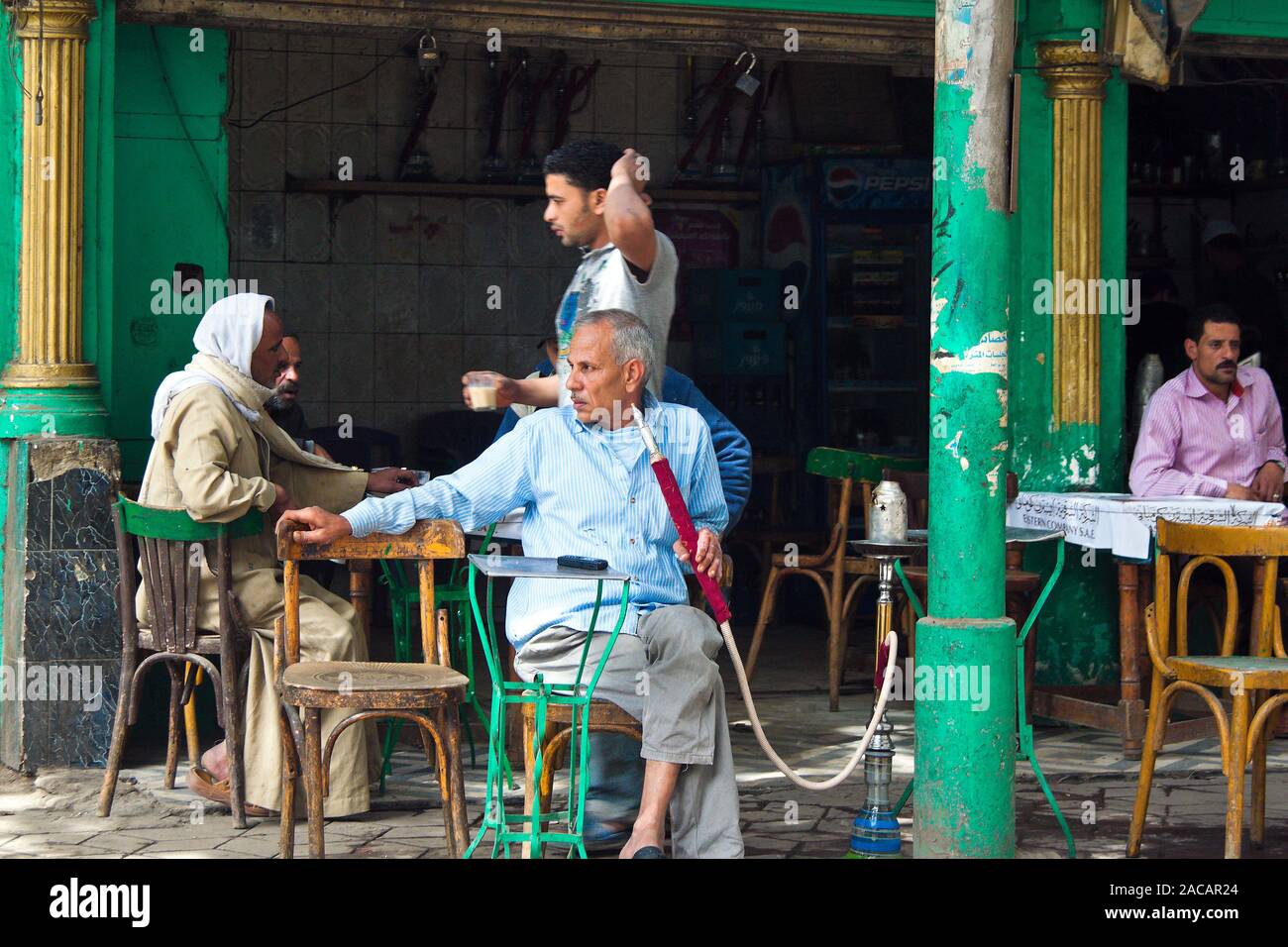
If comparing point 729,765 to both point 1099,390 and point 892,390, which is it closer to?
point 1099,390

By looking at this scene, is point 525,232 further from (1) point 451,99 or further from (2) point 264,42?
(2) point 264,42

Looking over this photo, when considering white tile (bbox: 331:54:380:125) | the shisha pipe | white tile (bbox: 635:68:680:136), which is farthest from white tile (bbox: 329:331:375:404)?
the shisha pipe

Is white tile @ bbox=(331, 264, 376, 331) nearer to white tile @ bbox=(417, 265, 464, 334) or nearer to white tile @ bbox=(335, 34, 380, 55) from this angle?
white tile @ bbox=(417, 265, 464, 334)

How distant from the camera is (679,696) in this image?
4.46 m

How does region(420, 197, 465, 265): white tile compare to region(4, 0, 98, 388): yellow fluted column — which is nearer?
region(4, 0, 98, 388): yellow fluted column

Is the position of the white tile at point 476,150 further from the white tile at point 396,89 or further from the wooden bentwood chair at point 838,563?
the wooden bentwood chair at point 838,563

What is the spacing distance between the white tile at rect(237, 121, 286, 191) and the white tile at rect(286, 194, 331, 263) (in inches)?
5.5

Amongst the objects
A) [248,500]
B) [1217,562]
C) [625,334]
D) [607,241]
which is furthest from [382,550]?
[1217,562]

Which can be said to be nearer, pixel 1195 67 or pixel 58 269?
pixel 58 269

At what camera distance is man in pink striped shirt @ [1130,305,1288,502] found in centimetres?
692

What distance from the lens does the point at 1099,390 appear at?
7.19 m

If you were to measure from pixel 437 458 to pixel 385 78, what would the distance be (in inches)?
86.8

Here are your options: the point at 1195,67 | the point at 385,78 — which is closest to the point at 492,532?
the point at 385,78

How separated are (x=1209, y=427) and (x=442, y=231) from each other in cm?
490
